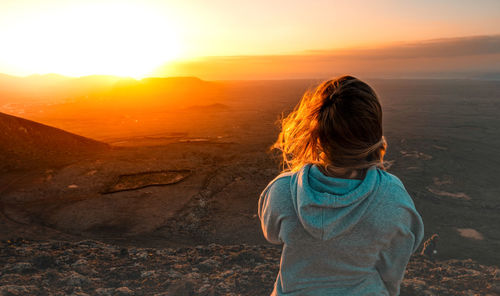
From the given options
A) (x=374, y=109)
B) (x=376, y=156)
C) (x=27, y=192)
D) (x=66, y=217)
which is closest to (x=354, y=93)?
(x=374, y=109)

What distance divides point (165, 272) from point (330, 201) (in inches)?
206

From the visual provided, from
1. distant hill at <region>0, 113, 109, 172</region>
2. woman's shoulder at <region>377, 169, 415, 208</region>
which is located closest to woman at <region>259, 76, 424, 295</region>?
woman's shoulder at <region>377, 169, 415, 208</region>

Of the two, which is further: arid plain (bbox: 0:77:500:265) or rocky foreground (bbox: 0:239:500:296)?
arid plain (bbox: 0:77:500:265)

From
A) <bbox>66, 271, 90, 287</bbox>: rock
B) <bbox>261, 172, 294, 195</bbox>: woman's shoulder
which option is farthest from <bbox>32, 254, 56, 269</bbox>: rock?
<bbox>261, 172, 294, 195</bbox>: woman's shoulder

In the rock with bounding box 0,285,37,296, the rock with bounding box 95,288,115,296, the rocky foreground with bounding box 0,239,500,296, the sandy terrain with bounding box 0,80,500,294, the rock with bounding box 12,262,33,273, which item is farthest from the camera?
the sandy terrain with bounding box 0,80,500,294

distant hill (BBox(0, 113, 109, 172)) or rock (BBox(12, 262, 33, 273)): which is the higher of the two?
distant hill (BBox(0, 113, 109, 172))

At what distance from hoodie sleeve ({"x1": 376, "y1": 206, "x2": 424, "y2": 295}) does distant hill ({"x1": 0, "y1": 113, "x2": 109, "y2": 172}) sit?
1566 centimetres

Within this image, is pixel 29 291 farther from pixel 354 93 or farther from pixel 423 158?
pixel 423 158

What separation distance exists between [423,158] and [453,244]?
8443 mm

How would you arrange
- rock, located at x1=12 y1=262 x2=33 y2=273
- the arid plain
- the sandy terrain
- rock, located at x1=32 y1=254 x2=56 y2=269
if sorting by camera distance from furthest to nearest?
1. the arid plain
2. the sandy terrain
3. rock, located at x1=32 y1=254 x2=56 y2=269
4. rock, located at x1=12 y1=262 x2=33 y2=273

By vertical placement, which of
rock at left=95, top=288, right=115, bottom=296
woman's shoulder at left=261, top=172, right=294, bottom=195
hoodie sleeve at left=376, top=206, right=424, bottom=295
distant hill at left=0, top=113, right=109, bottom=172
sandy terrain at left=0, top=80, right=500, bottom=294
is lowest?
sandy terrain at left=0, top=80, right=500, bottom=294

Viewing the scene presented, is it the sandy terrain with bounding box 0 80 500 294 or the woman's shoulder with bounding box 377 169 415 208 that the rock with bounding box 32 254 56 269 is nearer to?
the sandy terrain with bounding box 0 80 500 294

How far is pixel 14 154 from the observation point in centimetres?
1422

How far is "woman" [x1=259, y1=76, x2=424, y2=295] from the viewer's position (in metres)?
0.98
